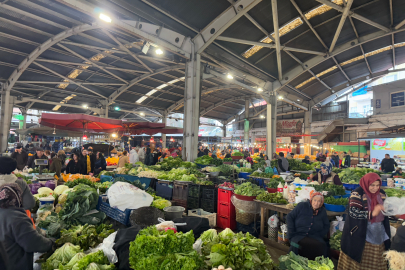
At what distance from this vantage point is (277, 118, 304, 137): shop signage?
2632cm

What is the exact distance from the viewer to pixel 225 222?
17.5ft

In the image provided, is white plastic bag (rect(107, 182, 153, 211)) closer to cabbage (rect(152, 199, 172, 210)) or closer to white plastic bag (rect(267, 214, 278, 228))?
cabbage (rect(152, 199, 172, 210))

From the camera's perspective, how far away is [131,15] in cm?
817

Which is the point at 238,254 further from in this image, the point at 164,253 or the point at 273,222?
the point at 273,222

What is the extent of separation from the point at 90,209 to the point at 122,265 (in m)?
1.71

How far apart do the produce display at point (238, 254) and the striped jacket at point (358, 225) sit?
1.29 m

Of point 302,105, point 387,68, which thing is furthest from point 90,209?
point 387,68

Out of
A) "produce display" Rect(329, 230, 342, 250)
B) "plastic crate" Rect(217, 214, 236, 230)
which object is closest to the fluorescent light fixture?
"plastic crate" Rect(217, 214, 236, 230)

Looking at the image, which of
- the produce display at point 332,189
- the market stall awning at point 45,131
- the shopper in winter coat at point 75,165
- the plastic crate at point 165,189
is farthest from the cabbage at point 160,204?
the market stall awning at point 45,131

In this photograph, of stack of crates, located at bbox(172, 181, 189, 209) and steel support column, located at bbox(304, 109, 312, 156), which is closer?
stack of crates, located at bbox(172, 181, 189, 209)

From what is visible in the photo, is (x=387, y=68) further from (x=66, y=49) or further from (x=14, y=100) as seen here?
(x=14, y=100)

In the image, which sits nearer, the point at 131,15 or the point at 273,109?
the point at 131,15

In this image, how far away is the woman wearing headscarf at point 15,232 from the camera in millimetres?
1993

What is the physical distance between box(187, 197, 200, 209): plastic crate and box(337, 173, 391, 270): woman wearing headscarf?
11.6 ft
